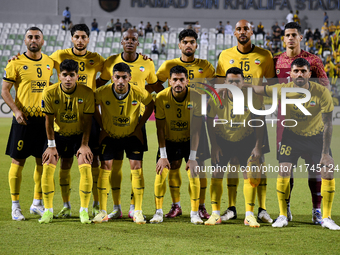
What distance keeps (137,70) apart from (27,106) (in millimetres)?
1384

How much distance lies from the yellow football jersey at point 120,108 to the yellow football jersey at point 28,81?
799 millimetres

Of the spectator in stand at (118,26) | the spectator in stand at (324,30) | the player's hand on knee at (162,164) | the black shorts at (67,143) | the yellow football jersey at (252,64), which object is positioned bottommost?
the player's hand on knee at (162,164)

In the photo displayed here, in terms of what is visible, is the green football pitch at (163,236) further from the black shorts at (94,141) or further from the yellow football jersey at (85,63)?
the yellow football jersey at (85,63)

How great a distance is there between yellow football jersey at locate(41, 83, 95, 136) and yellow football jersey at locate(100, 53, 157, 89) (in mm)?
656

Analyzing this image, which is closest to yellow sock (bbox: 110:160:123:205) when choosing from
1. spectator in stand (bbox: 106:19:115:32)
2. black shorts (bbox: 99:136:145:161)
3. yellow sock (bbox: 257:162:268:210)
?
black shorts (bbox: 99:136:145:161)

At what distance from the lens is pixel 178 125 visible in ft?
14.4

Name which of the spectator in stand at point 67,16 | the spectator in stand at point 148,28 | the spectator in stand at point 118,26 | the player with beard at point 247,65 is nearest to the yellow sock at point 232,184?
the player with beard at point 247,65

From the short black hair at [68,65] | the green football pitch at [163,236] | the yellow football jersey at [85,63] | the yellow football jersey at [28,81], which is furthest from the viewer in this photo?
the yellow football jersey at [85,63]

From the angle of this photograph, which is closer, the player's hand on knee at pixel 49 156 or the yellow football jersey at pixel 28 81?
the player's hand on knee at pixel 49 156

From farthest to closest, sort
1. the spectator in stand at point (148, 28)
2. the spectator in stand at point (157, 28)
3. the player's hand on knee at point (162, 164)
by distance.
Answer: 1. the spectator in stand at point (157, 28)
2. the spectator in stand at point (148, 28)
3. the player's hand on knee at point (162, 164)

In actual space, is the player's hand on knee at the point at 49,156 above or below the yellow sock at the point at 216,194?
above

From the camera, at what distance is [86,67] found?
4.77m

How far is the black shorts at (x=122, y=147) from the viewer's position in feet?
14.3

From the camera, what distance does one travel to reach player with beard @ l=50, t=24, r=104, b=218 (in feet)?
14.9
